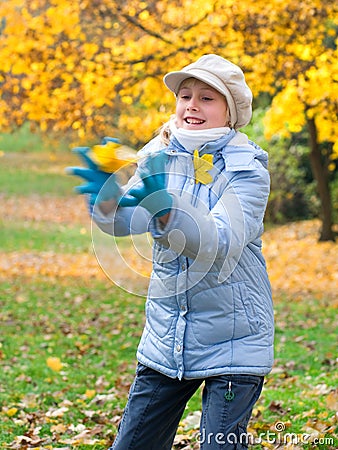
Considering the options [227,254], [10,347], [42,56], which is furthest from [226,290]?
[42,56]

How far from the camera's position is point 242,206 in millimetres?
2807

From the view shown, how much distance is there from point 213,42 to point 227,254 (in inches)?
300

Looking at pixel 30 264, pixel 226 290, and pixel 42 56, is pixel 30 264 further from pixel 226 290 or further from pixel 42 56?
pixel 226 290

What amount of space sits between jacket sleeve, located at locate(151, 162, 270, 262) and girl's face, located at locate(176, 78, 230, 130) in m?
0.24

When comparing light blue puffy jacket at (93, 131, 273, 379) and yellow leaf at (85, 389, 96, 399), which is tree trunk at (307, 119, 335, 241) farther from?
light blue puffy jacket at (93, 131, 273, 379)

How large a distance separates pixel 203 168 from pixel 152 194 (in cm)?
55

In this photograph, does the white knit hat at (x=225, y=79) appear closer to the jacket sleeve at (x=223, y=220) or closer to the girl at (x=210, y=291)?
the girl at (x=210, y=291)

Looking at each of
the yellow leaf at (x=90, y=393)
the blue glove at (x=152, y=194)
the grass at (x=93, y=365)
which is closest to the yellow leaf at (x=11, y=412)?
the grass at (x=93, y=365)

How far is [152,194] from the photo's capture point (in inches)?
95.5

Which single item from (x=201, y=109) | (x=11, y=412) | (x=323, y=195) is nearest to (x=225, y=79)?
(x=201, y=109)

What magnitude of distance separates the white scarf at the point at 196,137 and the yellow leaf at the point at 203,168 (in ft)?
0.18

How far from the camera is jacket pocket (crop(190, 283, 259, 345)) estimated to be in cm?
296

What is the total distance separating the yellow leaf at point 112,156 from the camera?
8.38 ft

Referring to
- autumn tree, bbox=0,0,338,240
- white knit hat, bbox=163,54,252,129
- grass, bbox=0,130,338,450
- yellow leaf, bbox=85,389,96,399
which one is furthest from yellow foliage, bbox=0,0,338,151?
white knit hat, bbox=163,54,252,129
